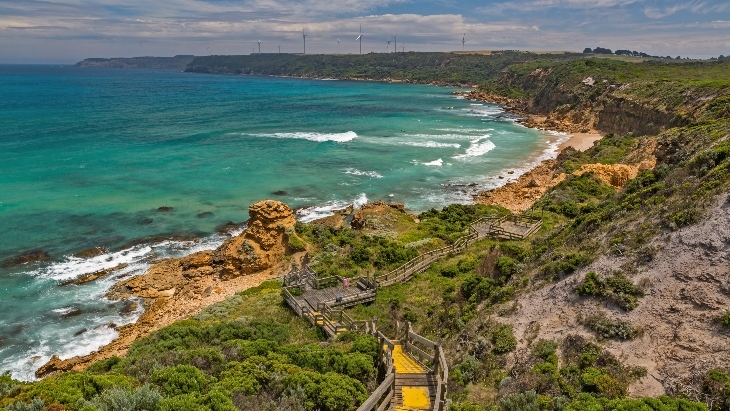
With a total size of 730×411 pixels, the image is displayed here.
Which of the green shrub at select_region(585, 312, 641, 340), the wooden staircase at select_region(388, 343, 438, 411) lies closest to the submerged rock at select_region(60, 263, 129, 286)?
the wooden staircase at select_region(388, 343, 438, 411)

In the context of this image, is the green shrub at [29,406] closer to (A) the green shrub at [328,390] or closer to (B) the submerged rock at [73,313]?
(A) the green shrub at [328,390]

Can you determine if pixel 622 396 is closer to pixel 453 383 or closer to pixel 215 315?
pixel 453 383

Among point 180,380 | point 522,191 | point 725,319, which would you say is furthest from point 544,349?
point 522,191

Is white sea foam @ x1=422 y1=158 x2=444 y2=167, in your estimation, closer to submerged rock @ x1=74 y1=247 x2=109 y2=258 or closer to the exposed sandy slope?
submerged rock @ x1=74 y1=247 x2=109 y2=258

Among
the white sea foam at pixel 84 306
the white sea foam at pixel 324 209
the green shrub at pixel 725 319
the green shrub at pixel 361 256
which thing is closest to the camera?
the green shrub at pixel 725 319

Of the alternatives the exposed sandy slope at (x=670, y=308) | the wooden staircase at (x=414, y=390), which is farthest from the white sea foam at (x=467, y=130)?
the wooden staircase at (x=414, y=390)

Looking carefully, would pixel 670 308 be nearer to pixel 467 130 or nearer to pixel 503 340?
pixel 503 340

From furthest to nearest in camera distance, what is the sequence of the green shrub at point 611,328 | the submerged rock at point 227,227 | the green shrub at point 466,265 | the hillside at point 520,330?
1. the submerged rock at point 227,227
2. the green shrub at point 466,265
3. the green shrub at point 611,328
4. the hillside at point 520,330
